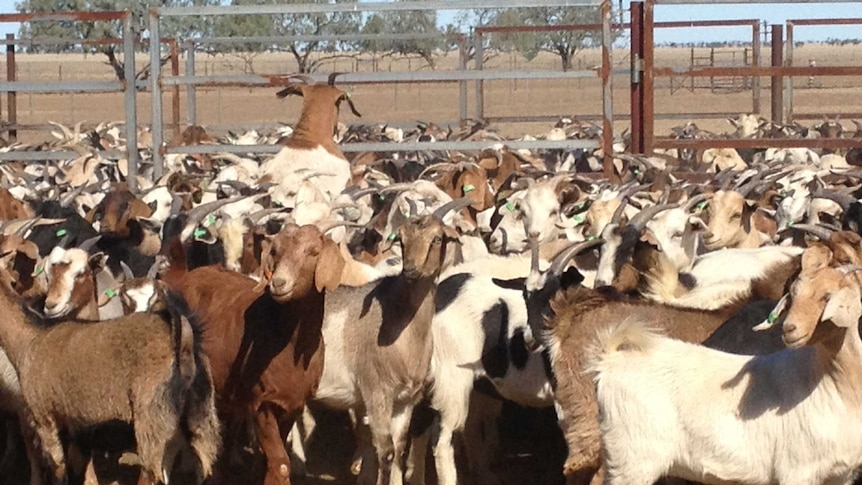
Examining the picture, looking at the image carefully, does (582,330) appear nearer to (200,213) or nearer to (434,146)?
(200,213)

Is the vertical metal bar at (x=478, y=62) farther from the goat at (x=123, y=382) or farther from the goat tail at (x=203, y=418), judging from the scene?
the goat tail at (x=203, y=418)

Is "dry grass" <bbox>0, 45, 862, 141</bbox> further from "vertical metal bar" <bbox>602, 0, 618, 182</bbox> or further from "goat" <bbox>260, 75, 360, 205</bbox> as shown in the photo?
"vertical metal bar" <bbox>602, 0, 618, 182</bbox>

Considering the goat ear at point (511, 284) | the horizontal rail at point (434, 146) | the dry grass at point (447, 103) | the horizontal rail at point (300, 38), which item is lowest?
the goat ear at point (511, 284)

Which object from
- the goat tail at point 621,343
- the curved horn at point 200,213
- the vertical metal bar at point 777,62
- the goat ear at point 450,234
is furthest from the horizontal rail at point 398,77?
the vertical metal bar at point 777,62

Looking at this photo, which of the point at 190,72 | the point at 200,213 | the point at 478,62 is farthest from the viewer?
the point at 478,62

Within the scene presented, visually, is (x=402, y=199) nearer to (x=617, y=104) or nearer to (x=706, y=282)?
(x=706, y=282)

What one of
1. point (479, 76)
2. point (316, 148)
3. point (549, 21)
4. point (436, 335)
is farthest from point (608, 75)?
point (549, 21)

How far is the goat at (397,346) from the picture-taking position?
23.3 ft

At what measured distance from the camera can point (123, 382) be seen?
6492mm

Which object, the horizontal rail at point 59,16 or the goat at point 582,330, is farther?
the horizontal rail at point 59,16

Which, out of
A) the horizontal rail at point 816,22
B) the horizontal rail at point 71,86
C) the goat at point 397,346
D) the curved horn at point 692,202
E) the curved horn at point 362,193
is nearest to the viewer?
the goat at point 397,346

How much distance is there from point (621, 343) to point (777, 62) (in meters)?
10.4

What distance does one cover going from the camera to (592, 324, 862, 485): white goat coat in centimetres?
534

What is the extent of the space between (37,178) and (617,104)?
2188 centimetres
